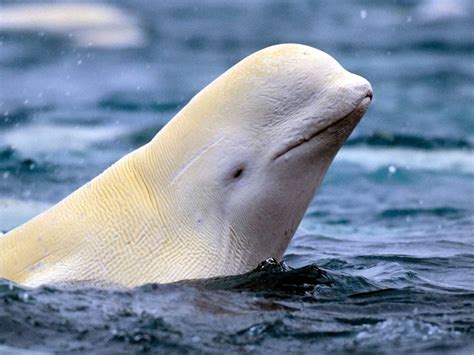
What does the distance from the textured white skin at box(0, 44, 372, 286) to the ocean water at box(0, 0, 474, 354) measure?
205 mm

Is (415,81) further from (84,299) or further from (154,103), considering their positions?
(84,299)

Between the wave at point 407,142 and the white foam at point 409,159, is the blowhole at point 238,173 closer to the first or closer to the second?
the white foam at point 409,159

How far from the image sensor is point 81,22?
19.2m

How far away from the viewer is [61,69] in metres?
17.1

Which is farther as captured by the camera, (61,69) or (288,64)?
(61,69)

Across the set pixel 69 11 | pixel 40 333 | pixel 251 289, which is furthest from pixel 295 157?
pixel 69 11

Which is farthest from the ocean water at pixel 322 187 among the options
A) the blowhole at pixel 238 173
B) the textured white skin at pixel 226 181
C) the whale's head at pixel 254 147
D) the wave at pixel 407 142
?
the blowhole at pixel 238 173

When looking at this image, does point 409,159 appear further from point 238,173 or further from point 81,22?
point 81,22

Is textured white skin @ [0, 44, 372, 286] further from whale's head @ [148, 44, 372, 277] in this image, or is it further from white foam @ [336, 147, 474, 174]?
white foam @ [336, 147, 474, 174]

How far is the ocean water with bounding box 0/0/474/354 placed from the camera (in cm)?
527

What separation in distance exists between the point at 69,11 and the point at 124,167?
14.0 metres

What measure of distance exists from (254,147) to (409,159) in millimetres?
7106

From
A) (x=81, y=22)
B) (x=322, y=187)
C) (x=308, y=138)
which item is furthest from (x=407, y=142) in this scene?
(x=308, y=138)

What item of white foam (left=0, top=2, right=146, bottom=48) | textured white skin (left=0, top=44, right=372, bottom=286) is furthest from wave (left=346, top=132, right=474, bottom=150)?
textured white skin (left=0, top=44, right=372, bottom=286)
